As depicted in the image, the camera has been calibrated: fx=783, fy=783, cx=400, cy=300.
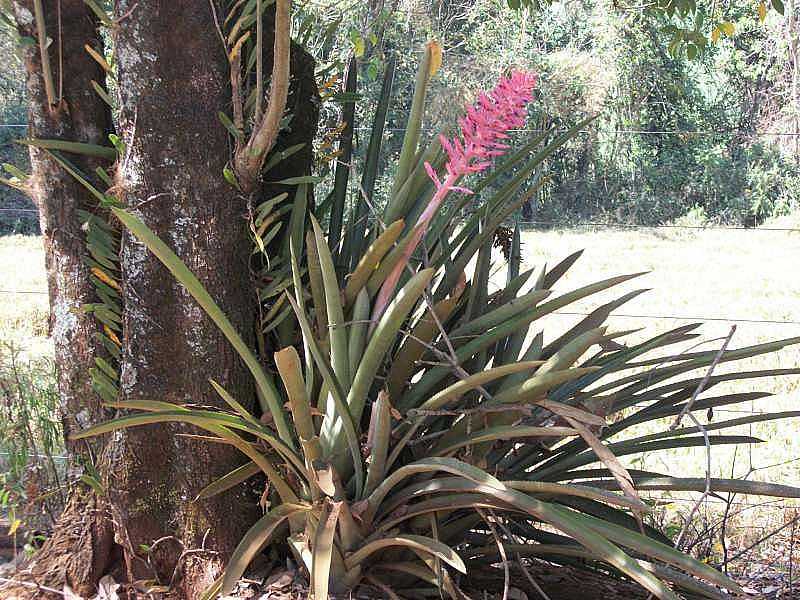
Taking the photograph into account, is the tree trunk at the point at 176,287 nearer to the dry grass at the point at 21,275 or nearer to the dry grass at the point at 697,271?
the dry grass at the point at 697,271

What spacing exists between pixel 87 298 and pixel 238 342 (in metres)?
0.49

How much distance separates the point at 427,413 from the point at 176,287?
1.86ft

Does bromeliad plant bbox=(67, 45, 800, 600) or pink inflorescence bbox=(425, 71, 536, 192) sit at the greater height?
pink inflorescence bbox=(425, 71, 536, 192)

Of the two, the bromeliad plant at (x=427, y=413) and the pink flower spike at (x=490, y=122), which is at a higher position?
the pink flower spike at (x=490, y=122)

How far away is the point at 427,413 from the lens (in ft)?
4.37

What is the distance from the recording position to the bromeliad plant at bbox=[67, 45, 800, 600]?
125 cm

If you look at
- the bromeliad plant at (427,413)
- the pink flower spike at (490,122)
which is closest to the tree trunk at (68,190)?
the bromeliad plant at (427,413)

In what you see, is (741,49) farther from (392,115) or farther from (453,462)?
(453,462)

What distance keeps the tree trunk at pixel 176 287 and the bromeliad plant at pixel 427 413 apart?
8 cm

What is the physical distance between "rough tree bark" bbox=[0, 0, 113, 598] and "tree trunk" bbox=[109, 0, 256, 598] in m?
0.17

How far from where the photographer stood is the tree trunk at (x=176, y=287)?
1.49 metres

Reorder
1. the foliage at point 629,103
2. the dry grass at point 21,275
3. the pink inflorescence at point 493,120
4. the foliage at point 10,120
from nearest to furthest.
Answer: the pink inflorescence at point 493,120, the foliage at point 10,120, the foliage at point 629,103, the dry grass at point 21,275

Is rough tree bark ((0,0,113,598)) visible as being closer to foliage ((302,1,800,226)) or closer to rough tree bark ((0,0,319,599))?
rough tree bark ((0,0,319,599))

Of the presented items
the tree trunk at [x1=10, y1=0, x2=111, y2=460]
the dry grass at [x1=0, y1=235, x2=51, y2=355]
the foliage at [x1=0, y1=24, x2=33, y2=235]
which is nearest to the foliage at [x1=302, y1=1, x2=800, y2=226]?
the foliage at [x1=0, y1=24, x2=33, y2=235]
